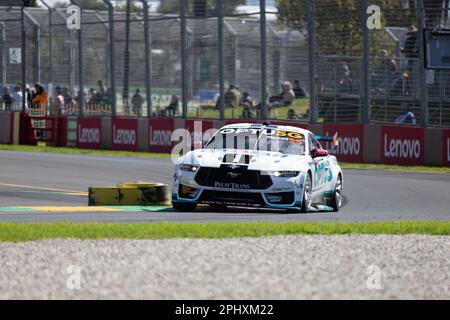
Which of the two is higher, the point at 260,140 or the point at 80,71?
the point at 80,71

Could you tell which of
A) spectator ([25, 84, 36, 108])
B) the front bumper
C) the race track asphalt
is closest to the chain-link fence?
spectator ([25, 84, 36, 108])

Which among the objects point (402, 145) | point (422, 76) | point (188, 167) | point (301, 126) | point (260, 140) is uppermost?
point (422, 76)

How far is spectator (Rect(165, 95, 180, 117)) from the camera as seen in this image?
33125 millimetres

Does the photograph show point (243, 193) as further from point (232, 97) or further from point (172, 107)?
point (172, 107)

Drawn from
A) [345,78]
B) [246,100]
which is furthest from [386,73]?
[246,100]

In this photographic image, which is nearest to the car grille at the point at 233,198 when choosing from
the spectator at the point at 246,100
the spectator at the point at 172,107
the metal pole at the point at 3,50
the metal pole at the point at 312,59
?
the metal pole at the point at 312,59

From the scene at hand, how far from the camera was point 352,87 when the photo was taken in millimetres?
29062

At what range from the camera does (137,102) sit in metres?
34.2

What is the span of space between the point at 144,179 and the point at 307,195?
6983 mm

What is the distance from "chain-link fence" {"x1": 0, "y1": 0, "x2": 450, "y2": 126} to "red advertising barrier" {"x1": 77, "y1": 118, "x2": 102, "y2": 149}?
1.07ft

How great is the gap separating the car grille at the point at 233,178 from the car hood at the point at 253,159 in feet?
0.27

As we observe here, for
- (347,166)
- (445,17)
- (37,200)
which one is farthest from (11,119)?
(37,200)

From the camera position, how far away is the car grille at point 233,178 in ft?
53.4

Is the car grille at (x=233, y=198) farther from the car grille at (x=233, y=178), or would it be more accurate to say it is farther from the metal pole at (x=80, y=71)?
the metal pole at (x=80, y=71)
